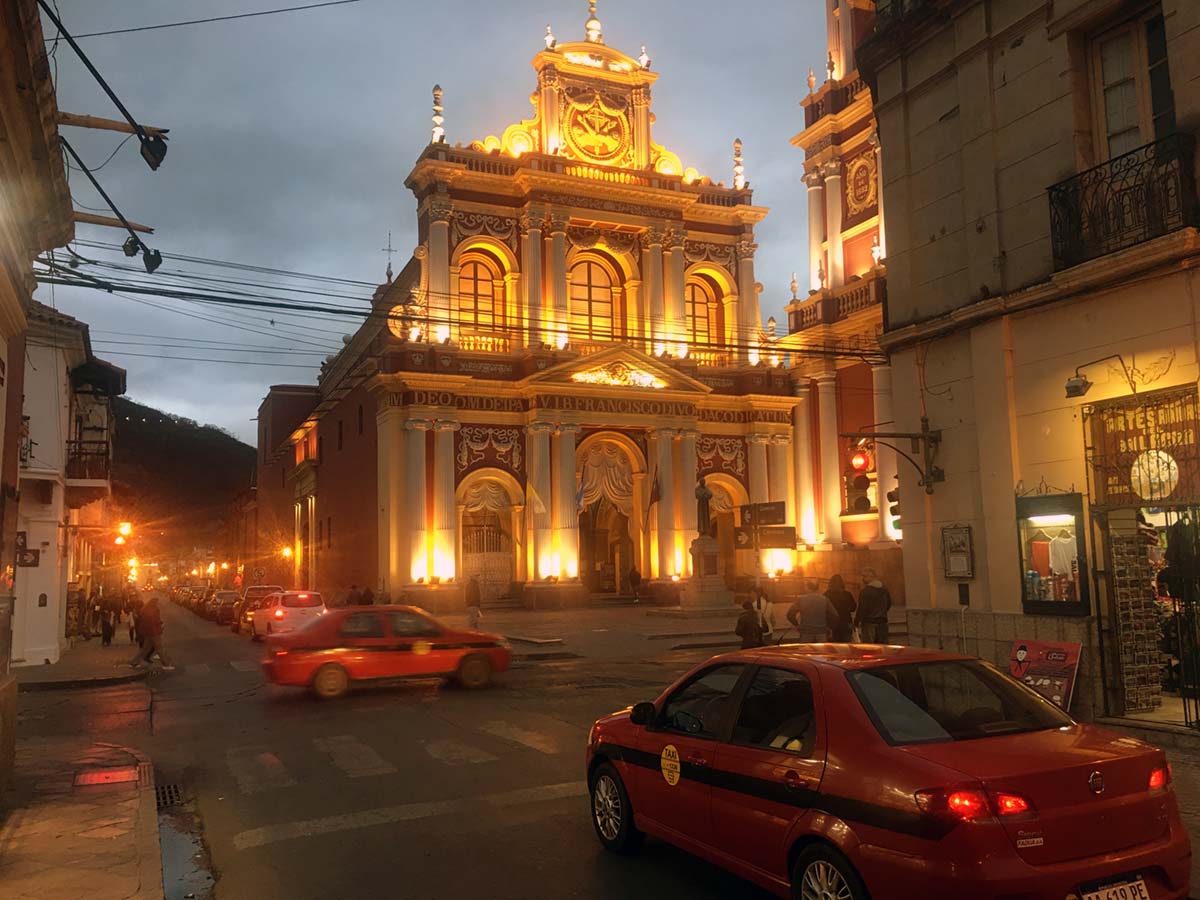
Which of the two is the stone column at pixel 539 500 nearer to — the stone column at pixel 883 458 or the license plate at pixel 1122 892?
the stone column at pixel 883 458

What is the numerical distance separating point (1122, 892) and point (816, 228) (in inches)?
1405

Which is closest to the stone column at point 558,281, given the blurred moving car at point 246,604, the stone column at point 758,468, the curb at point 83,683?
the stone column at point 758,468

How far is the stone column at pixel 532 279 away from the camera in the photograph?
3828 cm

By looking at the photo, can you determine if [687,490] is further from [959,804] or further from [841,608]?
[959,804]

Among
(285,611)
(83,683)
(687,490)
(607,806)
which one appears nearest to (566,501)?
(687,490)

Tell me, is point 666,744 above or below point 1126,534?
below

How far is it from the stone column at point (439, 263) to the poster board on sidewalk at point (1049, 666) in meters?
29.2

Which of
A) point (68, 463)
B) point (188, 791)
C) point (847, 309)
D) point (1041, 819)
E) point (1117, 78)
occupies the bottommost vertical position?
point (188, 791)

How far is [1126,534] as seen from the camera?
1009cm

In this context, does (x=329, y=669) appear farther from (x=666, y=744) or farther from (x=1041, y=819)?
(x=1041, y=819)

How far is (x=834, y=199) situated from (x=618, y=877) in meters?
34.3

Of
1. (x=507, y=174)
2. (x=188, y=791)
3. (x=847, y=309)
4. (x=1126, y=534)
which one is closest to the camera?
(x=188, y=791)

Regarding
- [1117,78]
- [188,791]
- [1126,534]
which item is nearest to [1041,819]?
[1126,534]

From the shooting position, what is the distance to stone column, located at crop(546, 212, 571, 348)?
3862 cm
